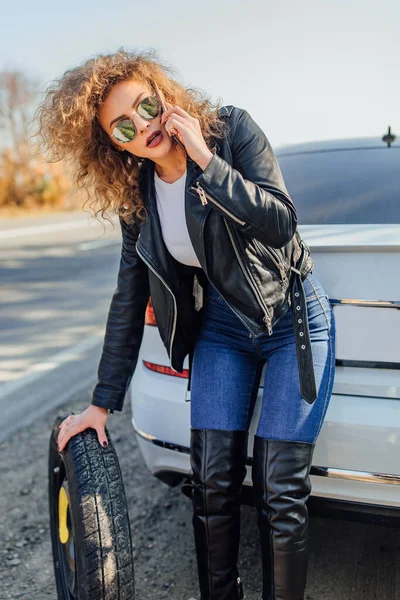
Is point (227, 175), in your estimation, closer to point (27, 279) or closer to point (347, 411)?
point (347, 411)

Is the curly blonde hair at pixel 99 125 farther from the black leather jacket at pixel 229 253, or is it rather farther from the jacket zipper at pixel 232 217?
the jacket zipper at pixel 232 217

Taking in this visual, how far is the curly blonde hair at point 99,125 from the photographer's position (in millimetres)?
1870

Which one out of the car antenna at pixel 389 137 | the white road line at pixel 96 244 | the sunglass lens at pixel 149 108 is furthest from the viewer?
the white road line at pixel 96 244

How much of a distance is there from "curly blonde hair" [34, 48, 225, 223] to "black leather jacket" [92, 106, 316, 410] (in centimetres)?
5

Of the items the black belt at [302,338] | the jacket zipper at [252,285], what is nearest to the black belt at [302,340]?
the black belt at [302,338]

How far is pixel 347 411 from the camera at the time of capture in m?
1.85

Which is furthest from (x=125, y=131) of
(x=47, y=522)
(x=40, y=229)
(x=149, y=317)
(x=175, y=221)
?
(x=40, y=229)

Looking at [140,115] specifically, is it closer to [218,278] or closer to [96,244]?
[218,278]

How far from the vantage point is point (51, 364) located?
15.7 feet

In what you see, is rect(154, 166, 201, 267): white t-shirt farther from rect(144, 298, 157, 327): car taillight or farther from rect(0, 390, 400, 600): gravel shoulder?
rect(0, 390, 400, 600): gravel shoulder

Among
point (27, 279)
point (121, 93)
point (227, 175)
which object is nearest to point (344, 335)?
point (227, 175)

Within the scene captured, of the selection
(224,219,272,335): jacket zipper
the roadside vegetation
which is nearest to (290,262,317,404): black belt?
(224,219,272,335): jacket zipper

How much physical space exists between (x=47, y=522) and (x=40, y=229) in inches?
590

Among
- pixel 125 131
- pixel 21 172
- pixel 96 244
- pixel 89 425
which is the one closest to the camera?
pixel 125 131
